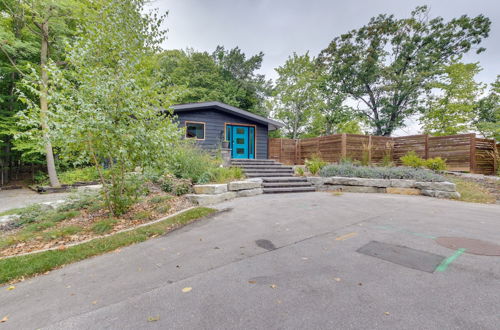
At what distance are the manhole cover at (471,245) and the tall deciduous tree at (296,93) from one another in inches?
779

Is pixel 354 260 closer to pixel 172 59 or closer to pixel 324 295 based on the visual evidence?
pixel 324 295

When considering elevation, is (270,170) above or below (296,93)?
below

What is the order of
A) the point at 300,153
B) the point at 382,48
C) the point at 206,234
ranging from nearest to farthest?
the point at 206,234 → the point at 300,153 → the point at 382,48

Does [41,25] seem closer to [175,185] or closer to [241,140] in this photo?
[175,185]

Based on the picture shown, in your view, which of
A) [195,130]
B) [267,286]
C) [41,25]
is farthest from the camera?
[195,130]

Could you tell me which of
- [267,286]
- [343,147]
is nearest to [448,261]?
[267,286]

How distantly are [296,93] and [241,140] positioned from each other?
12373mm

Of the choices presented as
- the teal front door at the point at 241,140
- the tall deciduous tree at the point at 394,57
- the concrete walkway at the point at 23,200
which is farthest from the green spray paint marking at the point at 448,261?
the tall deciduous tree at the point at 394,57

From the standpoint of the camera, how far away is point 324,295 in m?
A: 1.86

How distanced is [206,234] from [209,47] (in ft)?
83.4

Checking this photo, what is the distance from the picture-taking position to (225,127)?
11.7 metres

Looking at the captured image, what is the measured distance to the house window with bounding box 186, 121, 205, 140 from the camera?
10789mm

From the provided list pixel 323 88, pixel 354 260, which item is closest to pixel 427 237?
pixel 354 260

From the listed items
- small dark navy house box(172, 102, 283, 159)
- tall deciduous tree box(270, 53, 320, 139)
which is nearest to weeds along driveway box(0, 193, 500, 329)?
small dark navy house box(172, 102, 283, 159)
